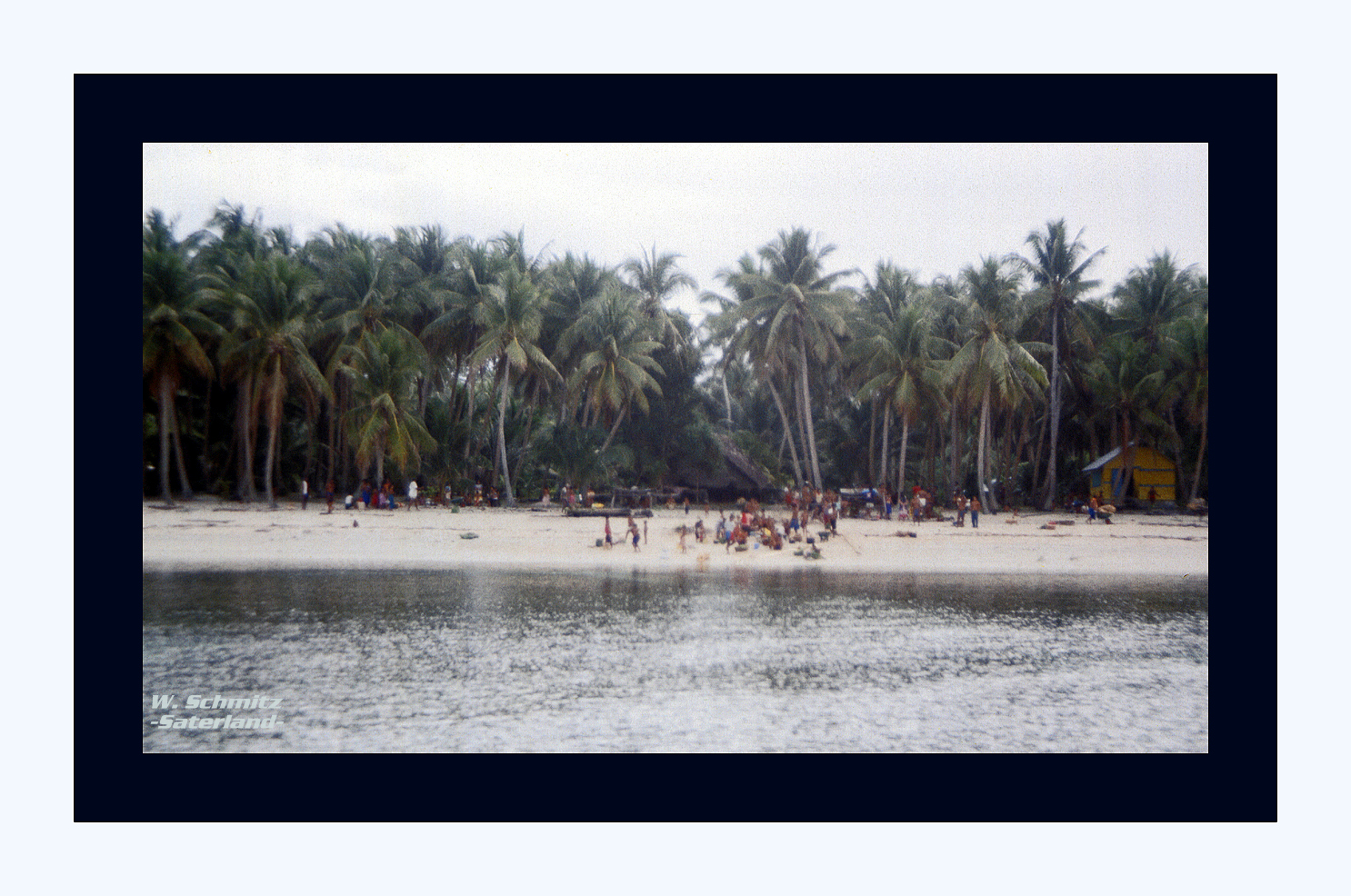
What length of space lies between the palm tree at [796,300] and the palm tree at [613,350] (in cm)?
379

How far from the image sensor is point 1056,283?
25219mm

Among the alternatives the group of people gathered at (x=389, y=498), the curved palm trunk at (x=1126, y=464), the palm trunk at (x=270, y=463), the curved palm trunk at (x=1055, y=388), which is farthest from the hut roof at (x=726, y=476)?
the palm trunk at (x=270, y=463)

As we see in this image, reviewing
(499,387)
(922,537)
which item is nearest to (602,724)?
(922,537)

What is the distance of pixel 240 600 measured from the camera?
12094 millimetres

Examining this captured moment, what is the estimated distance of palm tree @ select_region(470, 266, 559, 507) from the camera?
92.3ft

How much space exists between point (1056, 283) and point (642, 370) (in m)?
13.5

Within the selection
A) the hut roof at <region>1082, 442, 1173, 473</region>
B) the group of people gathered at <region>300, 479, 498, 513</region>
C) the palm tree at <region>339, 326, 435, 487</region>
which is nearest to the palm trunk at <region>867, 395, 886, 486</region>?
the hut roof at <region>1082, 442, 1173, 473</region>

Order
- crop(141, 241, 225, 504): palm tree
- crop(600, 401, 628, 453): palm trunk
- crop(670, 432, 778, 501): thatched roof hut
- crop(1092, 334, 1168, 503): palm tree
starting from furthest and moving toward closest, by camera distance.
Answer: crop(670, 432, 778, 501): thatched roof hut
crop(600, 401, 628, 453): palm trunk
crop(1092, 334, 1168, 503): palm tree
crop(141, 241, 225, 504): palm tree

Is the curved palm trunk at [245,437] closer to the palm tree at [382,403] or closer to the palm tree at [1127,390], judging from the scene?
the palm tree at [382,403]

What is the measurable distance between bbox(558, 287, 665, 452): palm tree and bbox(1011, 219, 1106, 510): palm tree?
1242cm

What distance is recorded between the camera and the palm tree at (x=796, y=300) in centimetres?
2908

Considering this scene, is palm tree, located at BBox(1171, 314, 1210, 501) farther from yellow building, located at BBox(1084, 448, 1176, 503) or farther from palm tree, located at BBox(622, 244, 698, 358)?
palm tree, located at BBox(622, 244, 698, 358)

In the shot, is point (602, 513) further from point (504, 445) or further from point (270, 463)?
point (270, 463)
